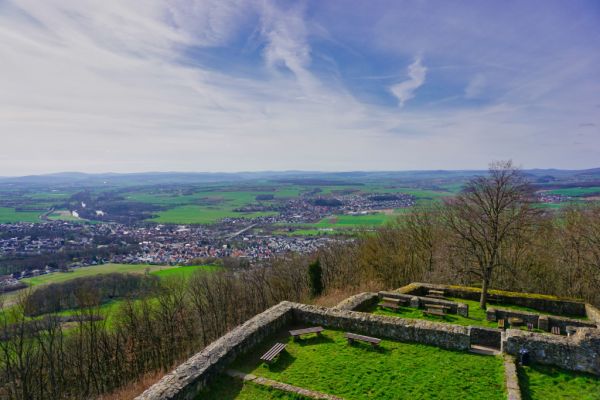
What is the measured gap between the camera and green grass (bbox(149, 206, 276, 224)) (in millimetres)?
117562

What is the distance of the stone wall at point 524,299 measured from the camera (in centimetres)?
2160

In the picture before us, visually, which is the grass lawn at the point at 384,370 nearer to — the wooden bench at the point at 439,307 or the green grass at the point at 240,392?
the green grass at the point at 240,392

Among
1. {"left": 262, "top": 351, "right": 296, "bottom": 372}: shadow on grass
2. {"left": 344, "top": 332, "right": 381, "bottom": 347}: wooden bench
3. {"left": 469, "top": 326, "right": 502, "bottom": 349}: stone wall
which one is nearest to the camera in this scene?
{"left": 262, "top": 351, "right": 296, "bottom": 372}: shadow on grass

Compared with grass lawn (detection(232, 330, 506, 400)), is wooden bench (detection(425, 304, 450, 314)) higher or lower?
lower

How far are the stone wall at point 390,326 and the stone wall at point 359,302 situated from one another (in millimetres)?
3182

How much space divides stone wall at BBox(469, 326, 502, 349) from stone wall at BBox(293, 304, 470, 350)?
2.90 feet

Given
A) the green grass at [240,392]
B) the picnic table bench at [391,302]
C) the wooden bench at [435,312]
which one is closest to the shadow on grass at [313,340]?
the green grass at [240,392]

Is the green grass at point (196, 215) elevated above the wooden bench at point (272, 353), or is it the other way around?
the wooden bench at point (272, 353)

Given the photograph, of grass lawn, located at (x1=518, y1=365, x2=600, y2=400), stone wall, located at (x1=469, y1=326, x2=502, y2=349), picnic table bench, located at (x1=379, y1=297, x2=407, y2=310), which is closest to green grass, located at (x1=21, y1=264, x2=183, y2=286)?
picnic table bench, located at (x1=379, y1=297, x2=407, y2=310)

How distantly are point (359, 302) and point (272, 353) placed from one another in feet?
30.9

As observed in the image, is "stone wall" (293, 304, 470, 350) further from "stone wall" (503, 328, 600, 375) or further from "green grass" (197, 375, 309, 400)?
"green grass" (197, 375, 309, 400)

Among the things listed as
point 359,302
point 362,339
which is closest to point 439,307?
point 359,302

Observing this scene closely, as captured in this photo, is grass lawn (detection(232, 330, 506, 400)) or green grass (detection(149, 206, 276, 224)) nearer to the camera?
grass lawn (detection(232, 330, 506, 400))

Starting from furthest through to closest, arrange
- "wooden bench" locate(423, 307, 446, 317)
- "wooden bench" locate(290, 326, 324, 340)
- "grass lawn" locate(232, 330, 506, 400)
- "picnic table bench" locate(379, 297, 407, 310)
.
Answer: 1. "picnic table bench" locate(379, 297, 407, 310)
2. "wooden bench" locate(423, 307, 446, 317)
3. "wooden bench" locate(290, 326, 324, 340)
4. "grass lawn" locate(232, 330, 506, 400)
